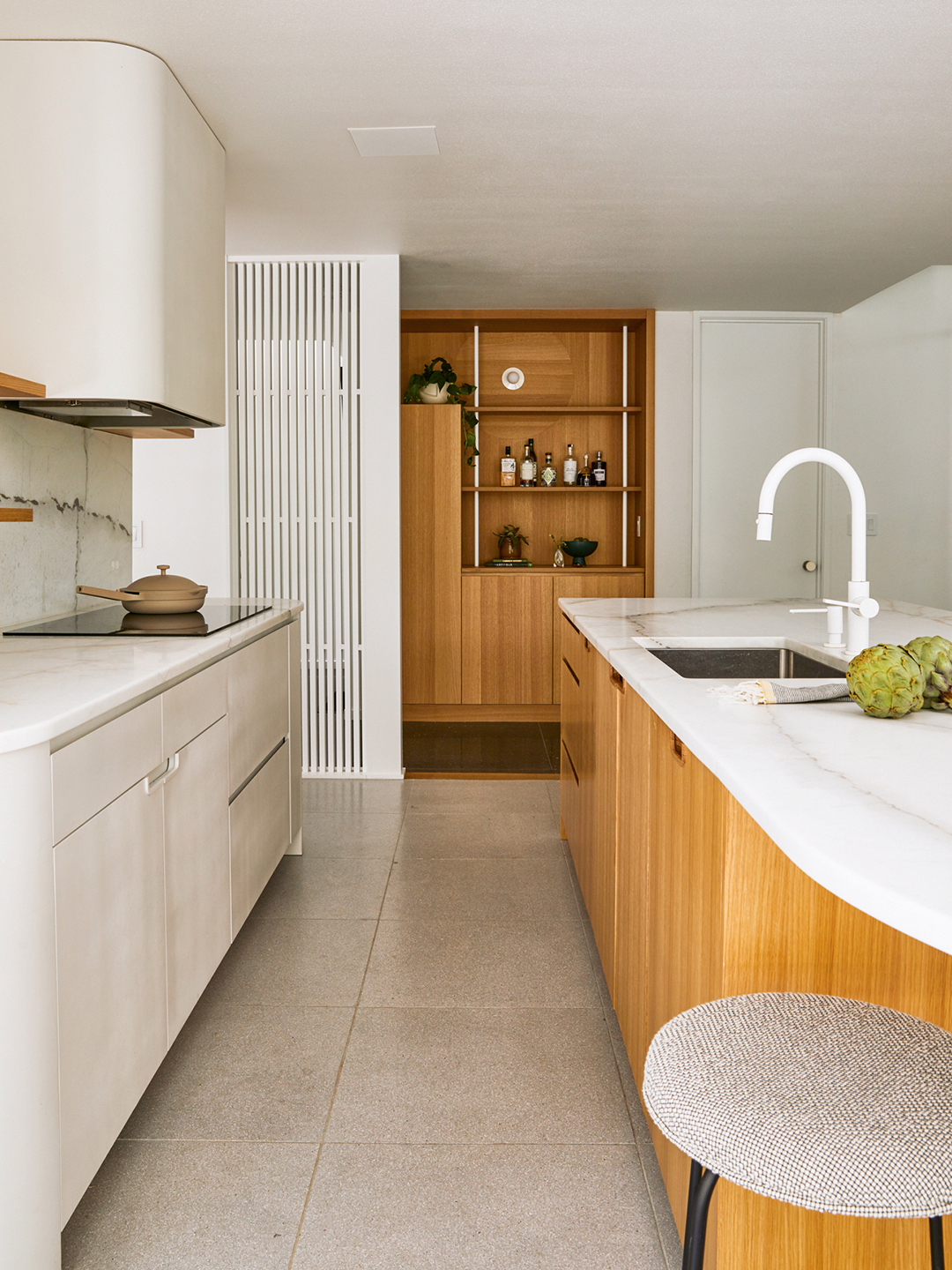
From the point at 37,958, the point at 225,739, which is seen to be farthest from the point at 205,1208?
the point at 225,739

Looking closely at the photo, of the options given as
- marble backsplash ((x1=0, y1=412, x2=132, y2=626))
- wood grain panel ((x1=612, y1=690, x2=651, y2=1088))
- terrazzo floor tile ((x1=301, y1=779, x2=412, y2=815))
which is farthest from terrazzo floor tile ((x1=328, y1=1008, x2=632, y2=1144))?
terrazzo floor tile ((x1=301, y1=779, x2=412, y2=815))

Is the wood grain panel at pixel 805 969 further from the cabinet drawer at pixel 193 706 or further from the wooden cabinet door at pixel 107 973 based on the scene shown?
the cabinet drawer at pixel 193 706

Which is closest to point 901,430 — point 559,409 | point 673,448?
point 673,448

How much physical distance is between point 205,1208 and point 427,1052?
620 mm

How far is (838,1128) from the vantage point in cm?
92

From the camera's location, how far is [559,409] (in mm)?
5852

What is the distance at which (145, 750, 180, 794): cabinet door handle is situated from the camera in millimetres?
1809

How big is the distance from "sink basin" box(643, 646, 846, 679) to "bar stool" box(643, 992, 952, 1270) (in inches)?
44.7

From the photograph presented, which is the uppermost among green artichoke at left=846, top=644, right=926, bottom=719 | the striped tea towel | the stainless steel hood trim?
the stainless steel hood trim

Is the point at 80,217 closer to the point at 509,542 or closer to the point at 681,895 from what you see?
the point at 681,895

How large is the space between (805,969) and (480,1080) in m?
1.03

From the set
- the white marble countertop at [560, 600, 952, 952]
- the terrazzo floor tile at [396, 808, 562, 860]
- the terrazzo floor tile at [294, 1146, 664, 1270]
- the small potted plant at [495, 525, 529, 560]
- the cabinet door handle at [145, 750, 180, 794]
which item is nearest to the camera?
the white marble countertop at [560, 600, 952, 952]

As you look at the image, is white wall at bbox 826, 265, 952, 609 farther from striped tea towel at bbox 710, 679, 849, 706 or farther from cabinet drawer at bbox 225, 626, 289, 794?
striped tea towel at bbox 710, 679, 849, 706

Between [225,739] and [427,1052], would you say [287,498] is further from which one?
[427,1052]
